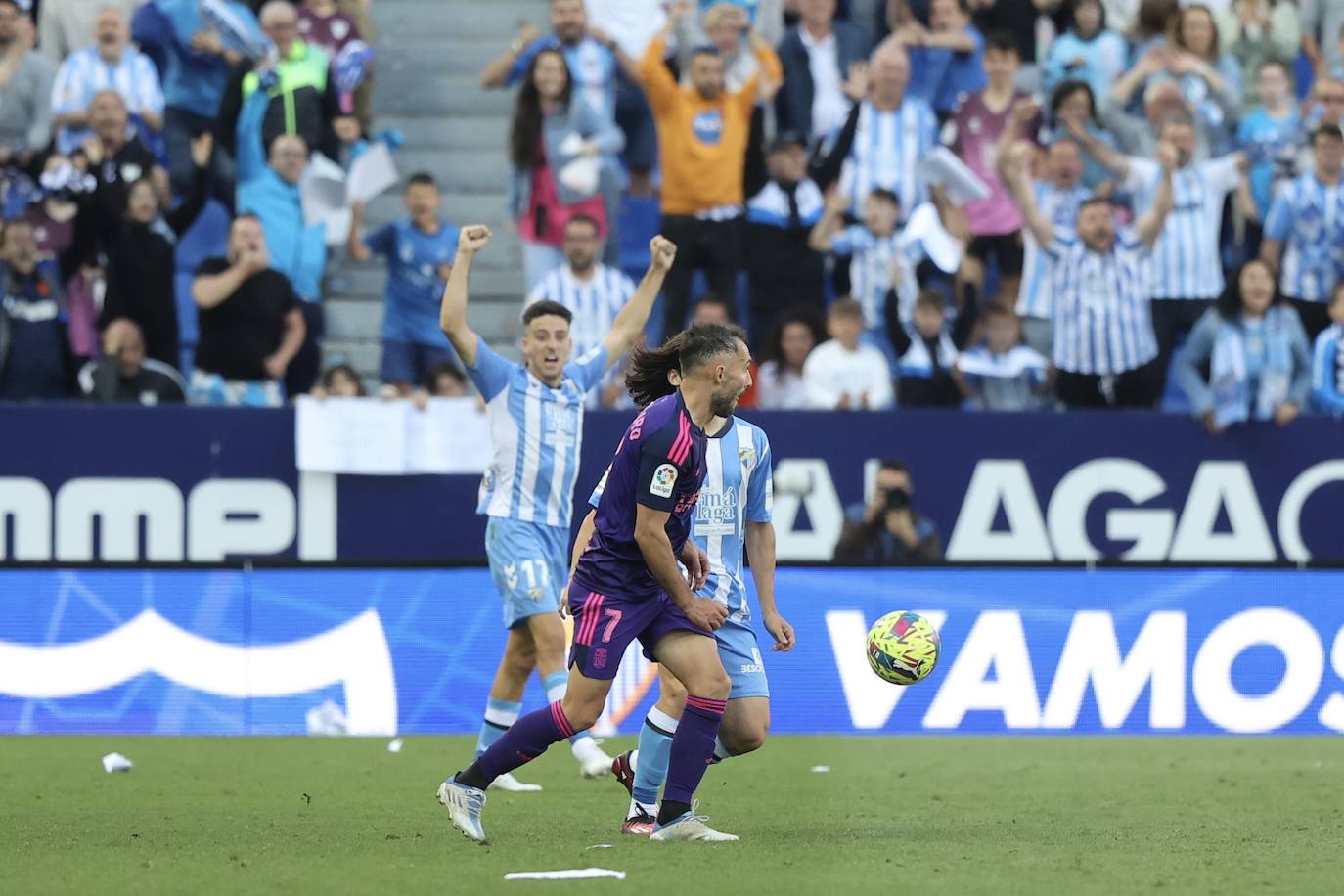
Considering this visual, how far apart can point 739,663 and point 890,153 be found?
329 inches

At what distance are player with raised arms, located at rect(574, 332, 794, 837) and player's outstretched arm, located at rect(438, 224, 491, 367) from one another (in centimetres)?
113

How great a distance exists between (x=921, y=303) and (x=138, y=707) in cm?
624

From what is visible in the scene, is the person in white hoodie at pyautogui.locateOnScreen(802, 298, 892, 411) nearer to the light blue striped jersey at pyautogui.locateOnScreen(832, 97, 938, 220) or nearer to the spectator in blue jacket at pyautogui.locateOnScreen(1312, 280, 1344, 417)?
the light blue striped jersey at pyautogui.locateOnScreen(832, 97, 938, 220)

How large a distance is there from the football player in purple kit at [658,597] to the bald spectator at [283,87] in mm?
8634

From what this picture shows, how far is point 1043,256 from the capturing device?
1559 cm

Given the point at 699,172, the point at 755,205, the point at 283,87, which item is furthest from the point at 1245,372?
the point at 283,87

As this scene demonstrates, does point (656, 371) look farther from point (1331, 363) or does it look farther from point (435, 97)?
point (435, 97)

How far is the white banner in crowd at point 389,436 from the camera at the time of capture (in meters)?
14.5

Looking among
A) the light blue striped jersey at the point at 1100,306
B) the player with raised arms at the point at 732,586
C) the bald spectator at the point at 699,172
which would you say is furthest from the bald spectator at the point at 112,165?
the player with raised arms at the point at 732,586

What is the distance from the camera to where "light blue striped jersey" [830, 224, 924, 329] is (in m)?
15.5

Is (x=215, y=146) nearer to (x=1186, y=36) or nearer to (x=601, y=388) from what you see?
(x=601, y=388)

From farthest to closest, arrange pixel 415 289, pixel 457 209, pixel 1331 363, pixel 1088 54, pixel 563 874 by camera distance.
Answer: pixel 457 209 → pixel 1088 54 → pixel 415 289 → pixel 1331 363 → pixel 563 874

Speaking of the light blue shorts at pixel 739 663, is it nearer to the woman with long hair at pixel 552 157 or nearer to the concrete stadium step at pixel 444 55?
the woman with long hair at pixel 552 157

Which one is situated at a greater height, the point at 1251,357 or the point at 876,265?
the point at 876,265
